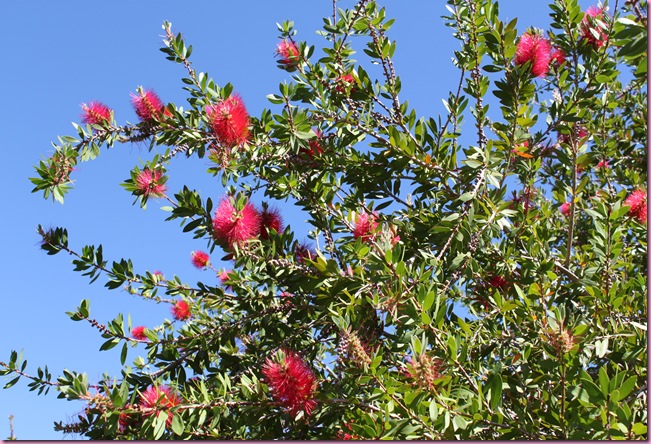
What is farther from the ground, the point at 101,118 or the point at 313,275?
the point at 101,118

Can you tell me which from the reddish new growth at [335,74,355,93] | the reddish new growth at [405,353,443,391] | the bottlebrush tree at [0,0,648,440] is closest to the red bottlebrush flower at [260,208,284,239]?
the bottlebrush tree at [0,0,648,440]

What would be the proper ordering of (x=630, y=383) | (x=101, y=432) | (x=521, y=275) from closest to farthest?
(x=630, y=383)
(x=101, y=432)
(x=521, y=275)

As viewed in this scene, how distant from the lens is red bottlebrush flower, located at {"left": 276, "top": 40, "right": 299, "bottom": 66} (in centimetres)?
298

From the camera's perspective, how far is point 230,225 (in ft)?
7.89

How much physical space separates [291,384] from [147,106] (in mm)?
1369

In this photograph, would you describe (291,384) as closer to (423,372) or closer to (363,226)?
(423,372)

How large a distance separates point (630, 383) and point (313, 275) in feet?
3.99

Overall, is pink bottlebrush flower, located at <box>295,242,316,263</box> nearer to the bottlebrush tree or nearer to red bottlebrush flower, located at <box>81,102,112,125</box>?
the bottlebrush tree

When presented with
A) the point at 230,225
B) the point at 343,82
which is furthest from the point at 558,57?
the point at 230,225

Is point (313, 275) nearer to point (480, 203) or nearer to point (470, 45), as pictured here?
point (480, 203)

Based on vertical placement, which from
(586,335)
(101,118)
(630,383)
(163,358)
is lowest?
(630,383)

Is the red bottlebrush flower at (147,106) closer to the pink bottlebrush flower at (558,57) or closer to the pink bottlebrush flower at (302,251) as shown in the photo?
the pink bottlebrush flower at (302,251)

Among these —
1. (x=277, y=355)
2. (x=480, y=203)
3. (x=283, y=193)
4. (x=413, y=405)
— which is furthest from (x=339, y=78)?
(x=413, y=405)

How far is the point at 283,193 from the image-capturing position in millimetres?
3113
